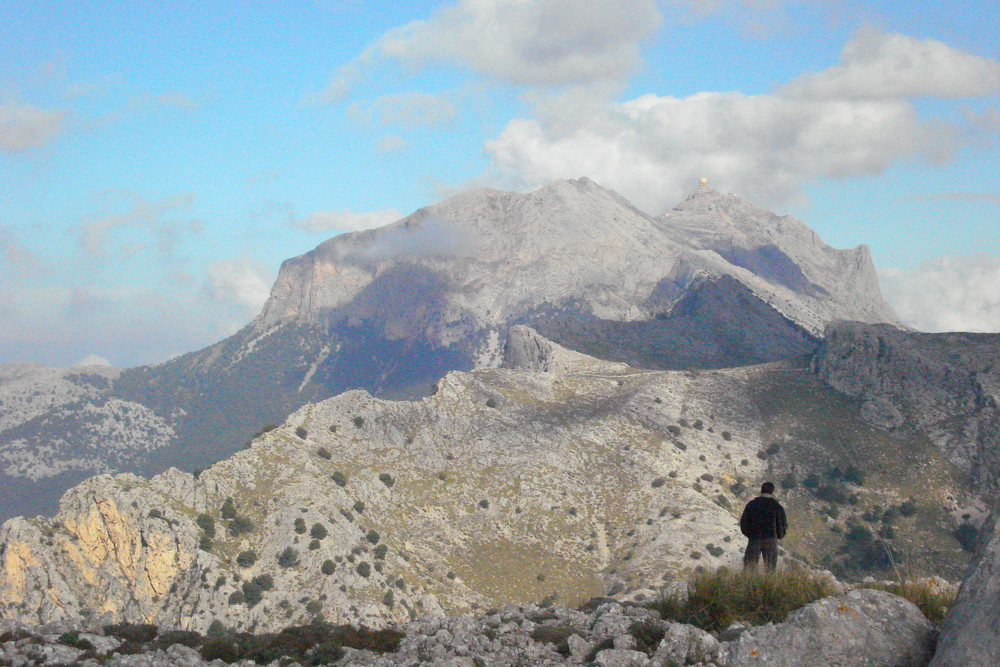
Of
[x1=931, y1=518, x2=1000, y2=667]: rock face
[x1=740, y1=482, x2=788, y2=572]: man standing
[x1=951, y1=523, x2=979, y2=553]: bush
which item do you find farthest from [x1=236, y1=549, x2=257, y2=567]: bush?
[x1=951, y1=523, x2=979, y2=553]: bush

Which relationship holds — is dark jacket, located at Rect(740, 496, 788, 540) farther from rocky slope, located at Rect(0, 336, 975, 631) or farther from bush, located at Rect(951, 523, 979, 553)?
bush, located at Rect(951, 523, 979, 553)

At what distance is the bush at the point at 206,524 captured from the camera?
9512 centimetres

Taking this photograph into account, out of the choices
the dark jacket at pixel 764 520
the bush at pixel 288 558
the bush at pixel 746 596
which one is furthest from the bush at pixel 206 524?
the bush at pixel 746 596

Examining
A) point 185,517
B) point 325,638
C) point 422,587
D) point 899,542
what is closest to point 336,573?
point 422,587

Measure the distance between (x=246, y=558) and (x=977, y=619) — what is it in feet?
299

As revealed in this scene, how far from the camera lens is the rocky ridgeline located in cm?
1408

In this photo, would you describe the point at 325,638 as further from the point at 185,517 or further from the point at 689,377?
the point at 689,377

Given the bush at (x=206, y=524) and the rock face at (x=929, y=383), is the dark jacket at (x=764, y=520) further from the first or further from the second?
the rock face at (x=929, y=383)

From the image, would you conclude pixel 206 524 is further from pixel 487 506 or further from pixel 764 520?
pixel 764 520

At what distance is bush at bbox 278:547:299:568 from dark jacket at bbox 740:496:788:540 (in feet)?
262

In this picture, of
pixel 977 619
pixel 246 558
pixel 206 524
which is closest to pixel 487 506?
pixel 246 558

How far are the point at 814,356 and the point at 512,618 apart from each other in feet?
516

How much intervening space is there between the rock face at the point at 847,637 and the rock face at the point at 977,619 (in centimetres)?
89

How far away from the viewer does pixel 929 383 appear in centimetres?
14962
